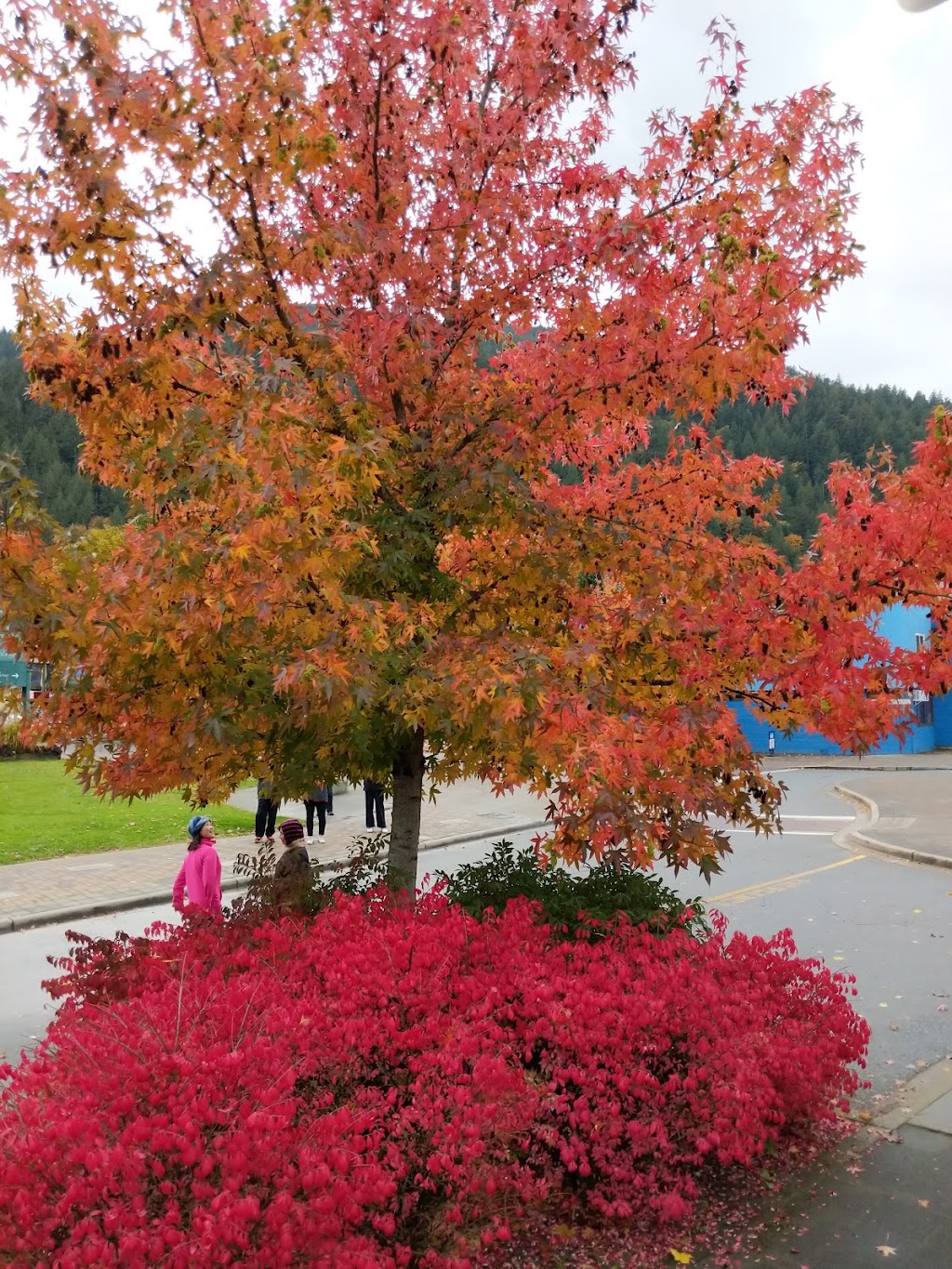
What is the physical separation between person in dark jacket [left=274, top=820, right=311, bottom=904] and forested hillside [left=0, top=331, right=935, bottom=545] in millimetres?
61063

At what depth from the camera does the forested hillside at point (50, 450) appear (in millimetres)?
73312

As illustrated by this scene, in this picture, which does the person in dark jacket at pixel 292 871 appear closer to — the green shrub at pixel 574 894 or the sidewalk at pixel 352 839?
the green shrub at pixel 574 894

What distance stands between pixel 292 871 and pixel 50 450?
273 ft

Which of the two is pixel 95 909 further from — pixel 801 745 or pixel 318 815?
pixel 801 745

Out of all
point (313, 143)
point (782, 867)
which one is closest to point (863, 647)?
point (313, 143)

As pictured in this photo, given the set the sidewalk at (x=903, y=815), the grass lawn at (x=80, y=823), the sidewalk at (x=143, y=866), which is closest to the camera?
the sidewalk at (x=143, y=866)

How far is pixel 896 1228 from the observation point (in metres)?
4.04

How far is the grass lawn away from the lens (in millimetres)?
14609

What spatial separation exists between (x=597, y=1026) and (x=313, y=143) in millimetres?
4313

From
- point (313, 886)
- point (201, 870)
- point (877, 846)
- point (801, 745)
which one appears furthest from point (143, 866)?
point (801, 745)

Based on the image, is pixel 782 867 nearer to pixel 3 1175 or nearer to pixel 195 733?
pixel 195 733

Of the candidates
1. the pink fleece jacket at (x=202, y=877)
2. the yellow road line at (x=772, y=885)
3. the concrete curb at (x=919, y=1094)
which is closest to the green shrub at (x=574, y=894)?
the concrete curb at (x=919, y=1094)

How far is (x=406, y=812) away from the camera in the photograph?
20.2 feet

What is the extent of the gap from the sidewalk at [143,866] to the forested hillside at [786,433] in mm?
50699
